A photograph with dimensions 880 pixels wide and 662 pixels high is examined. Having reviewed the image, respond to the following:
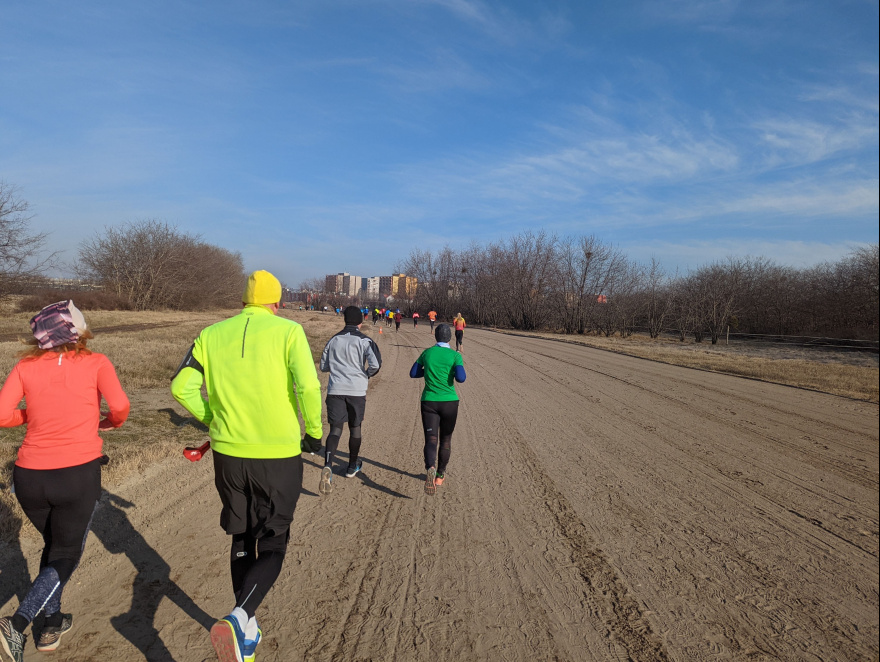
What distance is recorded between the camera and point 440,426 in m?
5.88

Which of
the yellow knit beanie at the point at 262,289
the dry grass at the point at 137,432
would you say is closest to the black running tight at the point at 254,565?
the yellow knit beanie at the point at 262,289

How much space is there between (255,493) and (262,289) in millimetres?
1133

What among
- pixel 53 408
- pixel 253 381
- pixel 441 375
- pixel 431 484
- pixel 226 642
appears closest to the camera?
pixel 226 642

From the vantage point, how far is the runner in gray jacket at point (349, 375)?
19.8 ft

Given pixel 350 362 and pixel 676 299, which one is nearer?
pixel 350 362

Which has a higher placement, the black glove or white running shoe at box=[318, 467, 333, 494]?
the black glove

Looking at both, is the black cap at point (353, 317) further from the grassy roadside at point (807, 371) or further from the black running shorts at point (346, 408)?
the grassy roadside at point (807, 371)

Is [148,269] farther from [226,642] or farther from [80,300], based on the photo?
[226,642]

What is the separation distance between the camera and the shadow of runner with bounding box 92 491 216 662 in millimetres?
3057

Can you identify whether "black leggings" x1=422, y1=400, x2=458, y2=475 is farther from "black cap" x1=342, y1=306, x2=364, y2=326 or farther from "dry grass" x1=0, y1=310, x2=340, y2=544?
"dry grass" x1=0, y1=310, x2=340, y2=544

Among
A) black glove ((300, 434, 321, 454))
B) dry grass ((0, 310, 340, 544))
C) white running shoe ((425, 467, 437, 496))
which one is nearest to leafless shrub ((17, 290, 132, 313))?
dry grass ((0, 310, 340, 544))

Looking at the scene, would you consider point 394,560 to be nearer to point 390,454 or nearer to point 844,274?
point 390,454

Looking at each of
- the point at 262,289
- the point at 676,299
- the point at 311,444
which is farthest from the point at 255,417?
the point at 676,299

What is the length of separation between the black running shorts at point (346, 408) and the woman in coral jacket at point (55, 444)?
3212mm
